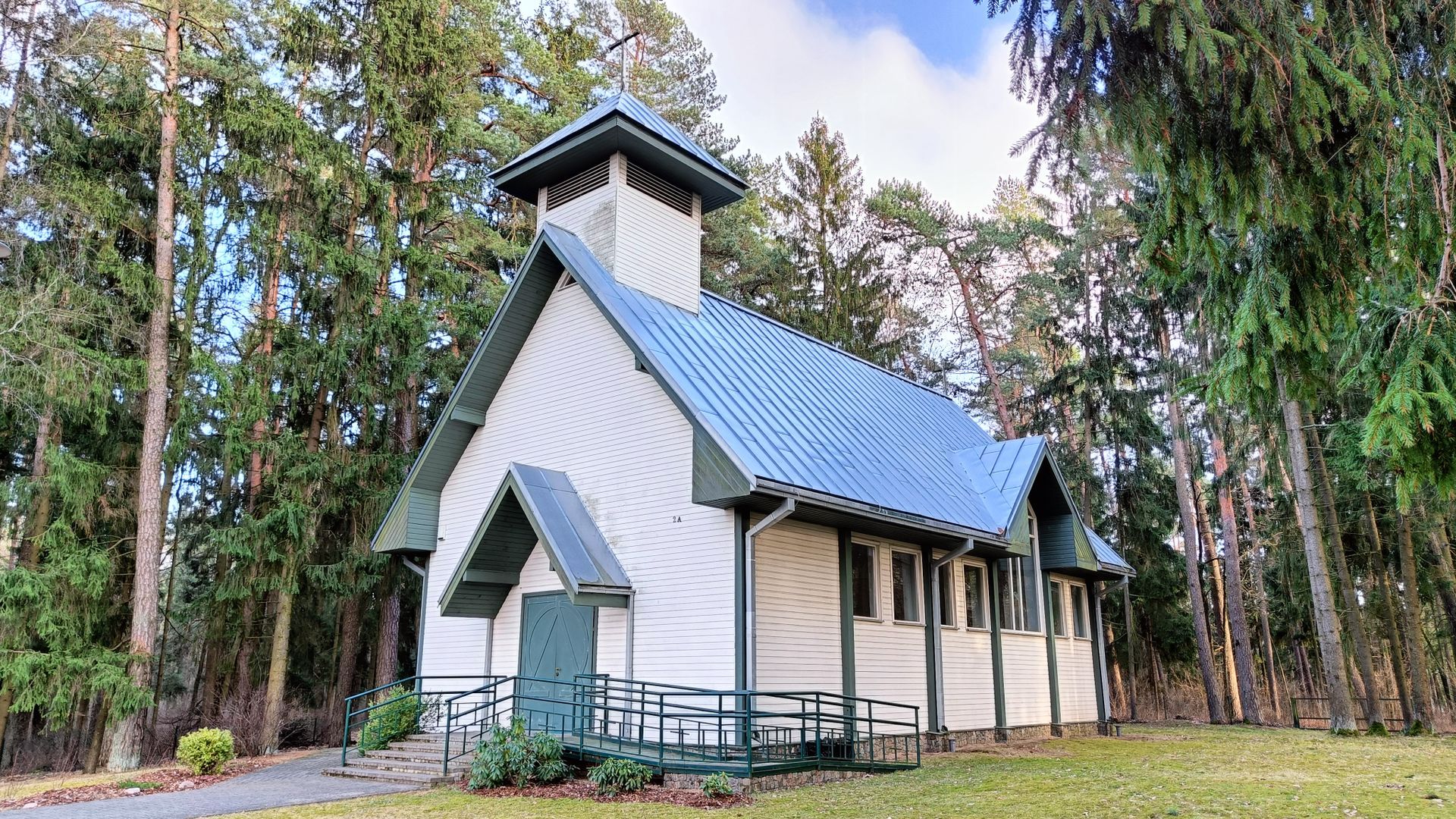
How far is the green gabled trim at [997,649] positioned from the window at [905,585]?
98.2 inches

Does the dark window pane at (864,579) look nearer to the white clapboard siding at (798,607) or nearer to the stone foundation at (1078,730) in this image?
the white clapboard siding at (798,607)

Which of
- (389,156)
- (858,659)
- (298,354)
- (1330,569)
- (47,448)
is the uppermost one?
(389,156)

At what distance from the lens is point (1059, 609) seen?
19219 mm

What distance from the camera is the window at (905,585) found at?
14.1 meters

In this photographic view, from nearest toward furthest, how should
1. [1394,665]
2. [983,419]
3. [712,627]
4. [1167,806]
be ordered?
[1167,806] → [712,627] → [1394,665] → [983,419]

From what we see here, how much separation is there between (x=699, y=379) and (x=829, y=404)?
10.9 feet

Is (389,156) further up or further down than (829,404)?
further up

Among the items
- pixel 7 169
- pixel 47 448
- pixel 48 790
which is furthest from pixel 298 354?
pixel 48 790

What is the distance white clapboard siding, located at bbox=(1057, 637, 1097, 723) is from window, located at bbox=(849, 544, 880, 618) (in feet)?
23.0

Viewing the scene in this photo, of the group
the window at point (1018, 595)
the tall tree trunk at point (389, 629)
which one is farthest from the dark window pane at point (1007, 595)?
the tall tree trunk at point (389, 629)

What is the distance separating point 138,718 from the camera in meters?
15.8

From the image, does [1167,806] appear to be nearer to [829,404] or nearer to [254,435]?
[829,404]

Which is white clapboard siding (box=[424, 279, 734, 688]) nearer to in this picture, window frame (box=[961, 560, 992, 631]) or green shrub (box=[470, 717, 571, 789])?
green shrub (box=[470, 717, 571, 789])

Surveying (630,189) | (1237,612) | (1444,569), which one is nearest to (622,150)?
(630,189)
